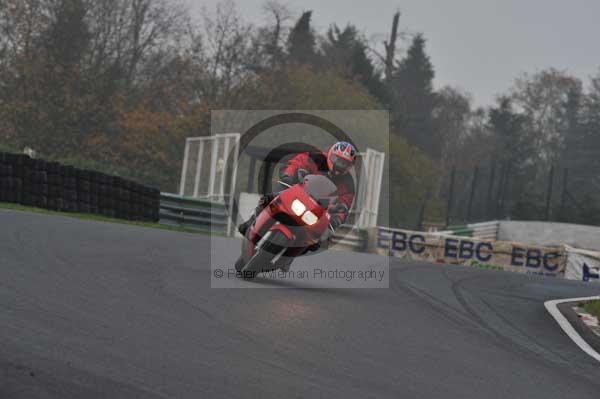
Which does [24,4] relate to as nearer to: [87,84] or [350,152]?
[87,84]

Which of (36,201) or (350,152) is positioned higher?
(350,152)

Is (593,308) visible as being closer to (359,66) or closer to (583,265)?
(583,265)

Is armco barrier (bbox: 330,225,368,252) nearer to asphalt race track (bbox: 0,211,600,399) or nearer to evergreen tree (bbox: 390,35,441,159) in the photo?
Result: asphalt race track (bbox: 0,211,600,399)

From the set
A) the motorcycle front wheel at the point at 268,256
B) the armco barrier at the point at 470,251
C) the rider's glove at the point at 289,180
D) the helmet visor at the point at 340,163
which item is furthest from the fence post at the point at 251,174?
the rider's glove at the point at 289,180

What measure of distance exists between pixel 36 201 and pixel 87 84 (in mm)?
24794

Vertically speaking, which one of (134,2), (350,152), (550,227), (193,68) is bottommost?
(550,227)

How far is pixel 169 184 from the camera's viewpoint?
38938mm

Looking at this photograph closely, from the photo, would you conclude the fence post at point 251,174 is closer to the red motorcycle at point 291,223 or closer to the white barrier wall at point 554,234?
the white barrier wall at point 554,234

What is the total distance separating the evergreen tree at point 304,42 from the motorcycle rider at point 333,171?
156 feet

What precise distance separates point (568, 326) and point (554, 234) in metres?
28.0

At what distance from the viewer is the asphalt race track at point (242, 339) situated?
409 centimetres

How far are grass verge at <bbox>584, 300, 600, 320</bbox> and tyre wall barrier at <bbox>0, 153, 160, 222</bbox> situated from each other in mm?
11095

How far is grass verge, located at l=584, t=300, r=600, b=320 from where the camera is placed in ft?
31.4

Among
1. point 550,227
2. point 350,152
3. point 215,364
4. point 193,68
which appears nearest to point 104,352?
point 215,364
